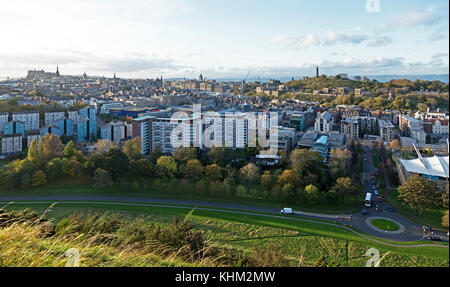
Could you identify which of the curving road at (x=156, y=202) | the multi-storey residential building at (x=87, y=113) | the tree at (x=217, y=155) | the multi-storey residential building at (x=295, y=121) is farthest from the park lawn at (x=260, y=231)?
the multi-storey residential building at (x=87, y=113)

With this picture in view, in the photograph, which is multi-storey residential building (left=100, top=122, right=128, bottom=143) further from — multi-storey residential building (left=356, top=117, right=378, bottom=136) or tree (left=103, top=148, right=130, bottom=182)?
multi-storey residential building (left=356, top=117, right=378, bottom=136)

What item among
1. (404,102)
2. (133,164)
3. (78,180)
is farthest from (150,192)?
(404,102)

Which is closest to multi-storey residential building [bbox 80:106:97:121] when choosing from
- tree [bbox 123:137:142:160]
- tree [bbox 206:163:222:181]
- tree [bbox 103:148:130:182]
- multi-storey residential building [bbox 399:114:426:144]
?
tree [bbox 123:137:142:160]

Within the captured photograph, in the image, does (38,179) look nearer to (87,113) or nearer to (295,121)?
(87,113)

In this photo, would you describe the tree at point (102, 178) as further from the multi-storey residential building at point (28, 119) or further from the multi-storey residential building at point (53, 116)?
the multi-storey residential building at point (53, 116)
